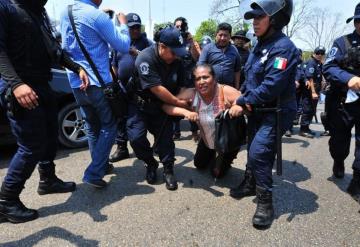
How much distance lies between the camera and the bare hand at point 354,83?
2799 mm

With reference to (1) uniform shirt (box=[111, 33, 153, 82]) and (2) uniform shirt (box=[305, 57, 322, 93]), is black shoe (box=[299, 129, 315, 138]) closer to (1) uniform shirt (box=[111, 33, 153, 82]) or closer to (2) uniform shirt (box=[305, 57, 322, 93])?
(2) uniform shirt (box=[305, 57, 322, 93])

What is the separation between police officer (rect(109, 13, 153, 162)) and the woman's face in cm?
87

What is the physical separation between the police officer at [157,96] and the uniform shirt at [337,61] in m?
1.39

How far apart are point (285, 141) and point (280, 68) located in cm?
336

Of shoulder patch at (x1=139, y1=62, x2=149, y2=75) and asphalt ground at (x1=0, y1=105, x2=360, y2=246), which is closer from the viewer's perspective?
asphalt ground at (x1=0, y1=105, x2=360, y2=246)

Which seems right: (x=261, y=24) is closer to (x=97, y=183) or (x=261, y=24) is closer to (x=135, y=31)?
(x=97, y=183)

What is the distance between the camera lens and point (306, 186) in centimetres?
354

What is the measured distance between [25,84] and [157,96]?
1.18 meters

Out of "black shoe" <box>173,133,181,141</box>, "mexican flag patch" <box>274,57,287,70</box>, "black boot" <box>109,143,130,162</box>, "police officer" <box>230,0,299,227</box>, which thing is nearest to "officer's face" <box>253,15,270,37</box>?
"police officer" <box>230,0,299,227</box>

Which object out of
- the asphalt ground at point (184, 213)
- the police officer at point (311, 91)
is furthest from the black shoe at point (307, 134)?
the asphalt ground at point (184, 213)

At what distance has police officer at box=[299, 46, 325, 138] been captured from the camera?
621 centimetres

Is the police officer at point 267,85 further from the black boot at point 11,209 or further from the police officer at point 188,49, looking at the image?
the police officer at point 188,49

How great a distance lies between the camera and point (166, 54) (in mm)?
3086

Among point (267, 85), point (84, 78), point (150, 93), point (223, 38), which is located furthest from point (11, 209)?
point (223, 38)
